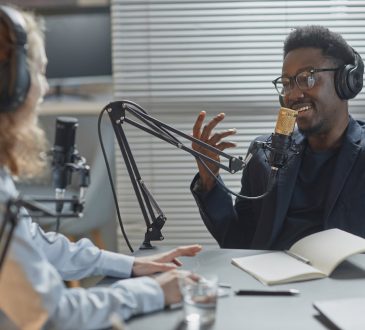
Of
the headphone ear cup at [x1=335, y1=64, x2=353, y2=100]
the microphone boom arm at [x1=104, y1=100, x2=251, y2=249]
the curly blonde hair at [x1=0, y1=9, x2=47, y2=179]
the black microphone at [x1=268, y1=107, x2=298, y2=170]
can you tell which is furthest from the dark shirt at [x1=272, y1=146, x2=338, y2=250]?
the curly blonde hair at [x1=0, y1=9, x2=47, y2=179]

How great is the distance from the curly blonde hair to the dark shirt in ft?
3.08

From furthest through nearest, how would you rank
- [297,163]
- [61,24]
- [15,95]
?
[61,24], [297,163], [15,95]

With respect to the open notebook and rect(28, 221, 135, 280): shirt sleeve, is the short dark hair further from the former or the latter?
rect(28, 221, 135, 280): shirt sleeve

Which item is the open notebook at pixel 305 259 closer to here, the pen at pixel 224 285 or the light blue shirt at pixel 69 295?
the pen at pixel 224 285

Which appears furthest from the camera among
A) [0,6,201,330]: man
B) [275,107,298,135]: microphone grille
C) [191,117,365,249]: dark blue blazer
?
[191,117,365,249]: dark blue blazer

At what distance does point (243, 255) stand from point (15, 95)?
770mm

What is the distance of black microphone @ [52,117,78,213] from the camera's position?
128 cm

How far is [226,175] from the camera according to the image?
2.98 m

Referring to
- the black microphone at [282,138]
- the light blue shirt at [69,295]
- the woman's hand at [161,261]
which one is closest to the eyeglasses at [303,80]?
the black microphone at [282,138]

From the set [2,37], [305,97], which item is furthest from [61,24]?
[2,37]

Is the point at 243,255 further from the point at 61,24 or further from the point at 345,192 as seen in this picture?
the point at 61,24

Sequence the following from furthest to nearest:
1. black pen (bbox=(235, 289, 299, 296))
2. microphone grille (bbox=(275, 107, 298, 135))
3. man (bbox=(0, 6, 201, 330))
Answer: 1. microphone grille (bbox=(275, 107, 298, 135))
2. black pen (bbox=(235, 289, 299, 296))
3. man (bbox=(0, 6, 201, 330))

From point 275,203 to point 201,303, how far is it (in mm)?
883

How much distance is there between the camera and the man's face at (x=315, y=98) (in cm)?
199
